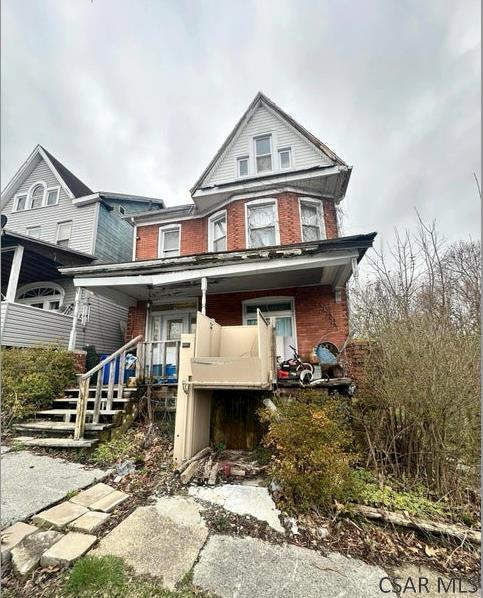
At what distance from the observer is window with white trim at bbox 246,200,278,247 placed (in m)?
9.24

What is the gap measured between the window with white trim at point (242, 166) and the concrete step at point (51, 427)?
9245 millimetres

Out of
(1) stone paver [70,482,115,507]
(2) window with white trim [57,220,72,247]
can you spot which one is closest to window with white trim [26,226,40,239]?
(2) window with white trim [57,220,72,247]

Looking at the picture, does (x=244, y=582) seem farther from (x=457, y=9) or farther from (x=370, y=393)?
(x=457, y=9)

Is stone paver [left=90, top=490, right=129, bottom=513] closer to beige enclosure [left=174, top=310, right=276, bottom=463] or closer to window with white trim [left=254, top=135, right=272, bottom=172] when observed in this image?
beige enclosure [left=174, top=310, right=276, bottom=463]

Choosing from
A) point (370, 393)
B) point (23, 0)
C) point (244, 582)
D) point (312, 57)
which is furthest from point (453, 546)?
point (312, 57)

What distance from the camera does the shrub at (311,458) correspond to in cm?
309

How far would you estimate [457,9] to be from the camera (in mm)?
3148

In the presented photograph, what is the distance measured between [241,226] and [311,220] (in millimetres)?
2404

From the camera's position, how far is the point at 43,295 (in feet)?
38.6

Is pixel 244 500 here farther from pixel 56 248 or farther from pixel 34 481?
pixel 56 248

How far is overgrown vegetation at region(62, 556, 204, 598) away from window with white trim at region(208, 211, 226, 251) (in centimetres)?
851

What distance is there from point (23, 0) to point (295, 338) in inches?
308

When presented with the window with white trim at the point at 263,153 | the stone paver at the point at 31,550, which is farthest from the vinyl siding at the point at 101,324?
the stone paver at the point at 31,550

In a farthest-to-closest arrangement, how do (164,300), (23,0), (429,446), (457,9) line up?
1. (164,300)
2. (429,446)
3. (457,9)
4. (23,0)
